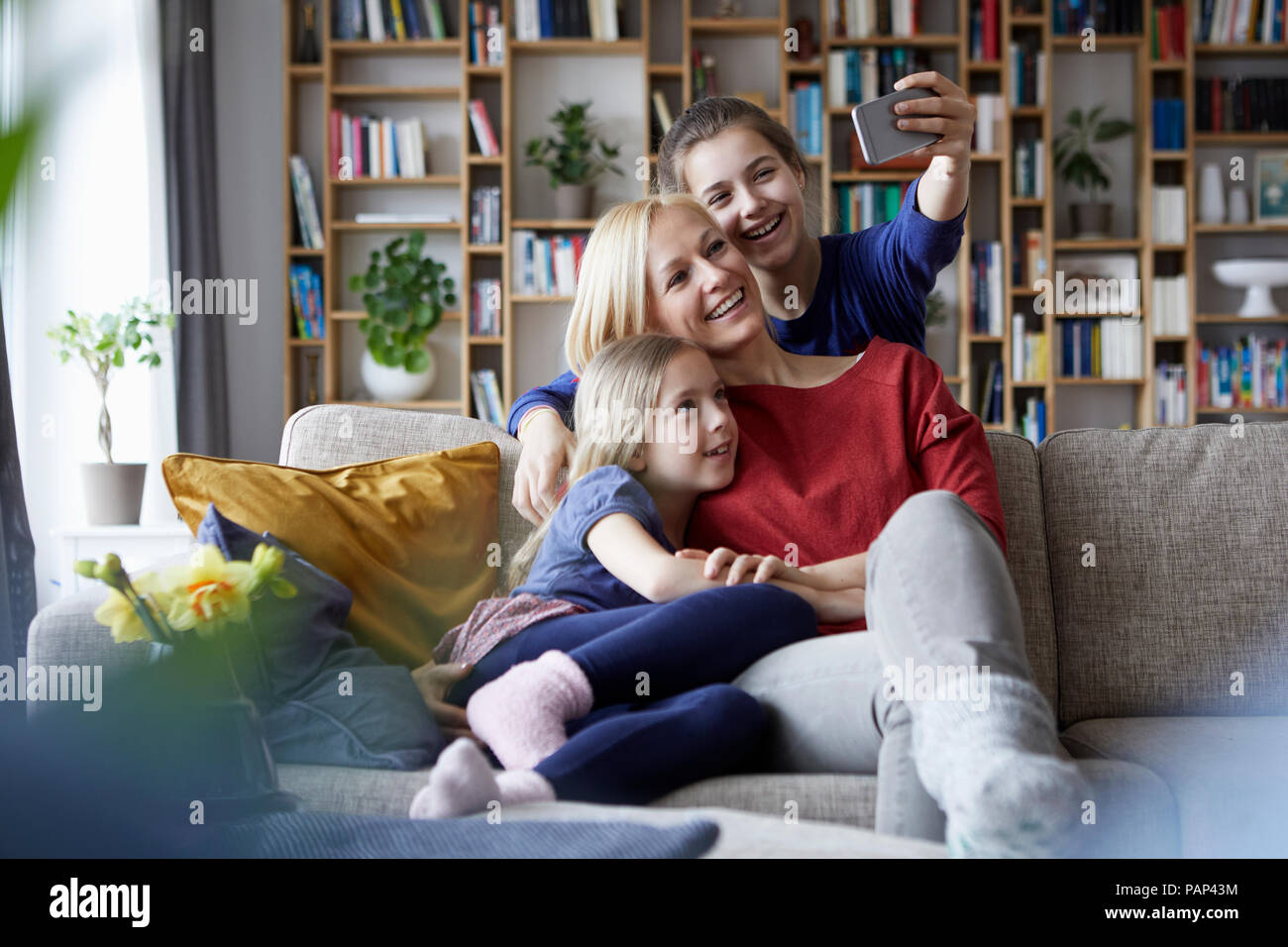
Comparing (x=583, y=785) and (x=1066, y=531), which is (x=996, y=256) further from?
(x=583, y=785)

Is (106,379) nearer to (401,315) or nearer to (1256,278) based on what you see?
(401,315)

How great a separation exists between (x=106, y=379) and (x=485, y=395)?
165 cm

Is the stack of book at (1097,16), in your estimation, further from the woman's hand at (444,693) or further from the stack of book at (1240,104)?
the woman's hand at (444,693)

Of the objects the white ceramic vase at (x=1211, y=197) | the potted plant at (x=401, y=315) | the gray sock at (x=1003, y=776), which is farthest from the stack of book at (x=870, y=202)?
the gray sock at (x=1003, y=776)

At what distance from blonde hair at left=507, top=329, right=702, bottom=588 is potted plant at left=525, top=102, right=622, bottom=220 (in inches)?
119

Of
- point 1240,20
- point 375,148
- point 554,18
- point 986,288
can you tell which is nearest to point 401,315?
point 375,148

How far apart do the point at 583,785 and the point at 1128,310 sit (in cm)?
416

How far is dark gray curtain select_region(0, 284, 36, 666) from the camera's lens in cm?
220

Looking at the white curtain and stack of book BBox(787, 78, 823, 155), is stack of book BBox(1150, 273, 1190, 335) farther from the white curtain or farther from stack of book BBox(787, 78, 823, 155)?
the white curtain

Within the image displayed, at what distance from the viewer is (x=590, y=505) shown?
1.30m

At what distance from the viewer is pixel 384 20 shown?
438 centimetres

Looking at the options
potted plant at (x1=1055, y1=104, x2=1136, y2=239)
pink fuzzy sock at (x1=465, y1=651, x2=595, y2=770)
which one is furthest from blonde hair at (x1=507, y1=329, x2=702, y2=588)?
potted plant at (x1=1055, y1=104, x2=1136, y2=239)

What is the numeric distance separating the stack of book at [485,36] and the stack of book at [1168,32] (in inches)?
101
